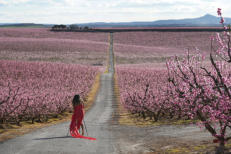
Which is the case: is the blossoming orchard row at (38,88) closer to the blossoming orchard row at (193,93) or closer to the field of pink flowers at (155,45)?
the blossoming orchard row at (193,93)

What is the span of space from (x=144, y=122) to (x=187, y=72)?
400 inches

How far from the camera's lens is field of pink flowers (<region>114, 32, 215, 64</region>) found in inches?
3159

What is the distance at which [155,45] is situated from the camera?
343ft

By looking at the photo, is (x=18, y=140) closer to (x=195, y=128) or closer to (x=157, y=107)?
(x=195, y=128)

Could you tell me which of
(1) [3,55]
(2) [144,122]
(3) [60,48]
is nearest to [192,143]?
(2) [144,122]

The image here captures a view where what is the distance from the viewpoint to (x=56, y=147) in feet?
41.5

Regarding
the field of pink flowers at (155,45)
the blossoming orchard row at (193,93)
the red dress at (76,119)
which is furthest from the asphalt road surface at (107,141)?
the field of pink flowers at (155,45)

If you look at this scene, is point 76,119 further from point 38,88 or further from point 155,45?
point 155,45

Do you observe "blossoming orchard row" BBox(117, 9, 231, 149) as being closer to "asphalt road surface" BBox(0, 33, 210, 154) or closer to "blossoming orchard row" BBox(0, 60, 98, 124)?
"asphalt road surface" BBox(0, 33, 210, 154)

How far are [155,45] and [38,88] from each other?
70.1 meters

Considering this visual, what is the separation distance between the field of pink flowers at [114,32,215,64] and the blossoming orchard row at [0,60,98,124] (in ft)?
82.3

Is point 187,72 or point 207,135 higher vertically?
point 187,72

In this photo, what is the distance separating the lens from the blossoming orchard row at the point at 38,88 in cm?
2367

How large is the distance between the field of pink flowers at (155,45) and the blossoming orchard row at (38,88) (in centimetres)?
2510
